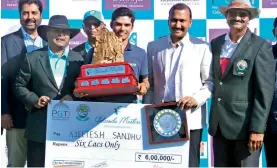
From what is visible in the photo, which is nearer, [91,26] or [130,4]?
[91,26]

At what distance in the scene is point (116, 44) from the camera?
10.2ft

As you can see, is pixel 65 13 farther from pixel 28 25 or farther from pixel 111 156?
pixel 111 156

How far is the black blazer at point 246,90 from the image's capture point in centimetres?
316

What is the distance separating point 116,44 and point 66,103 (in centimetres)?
61

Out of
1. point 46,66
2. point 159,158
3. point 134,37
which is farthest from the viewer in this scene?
point 134,37

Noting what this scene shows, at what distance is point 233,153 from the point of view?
3307mm

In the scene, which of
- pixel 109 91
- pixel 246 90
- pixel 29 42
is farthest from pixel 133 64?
pixel 29 42

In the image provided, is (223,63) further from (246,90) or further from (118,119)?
(118,119)

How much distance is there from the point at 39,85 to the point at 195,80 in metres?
1.18

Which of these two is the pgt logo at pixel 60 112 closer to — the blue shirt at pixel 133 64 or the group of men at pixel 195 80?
the group of men at pixel 195 80

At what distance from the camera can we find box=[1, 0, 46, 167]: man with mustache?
376 centimetres

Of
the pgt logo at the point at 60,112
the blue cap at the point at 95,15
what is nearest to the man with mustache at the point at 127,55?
the pgt logo at the point at 60,112

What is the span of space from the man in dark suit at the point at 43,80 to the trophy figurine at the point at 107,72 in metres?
0.30

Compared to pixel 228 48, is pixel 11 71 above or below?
below
